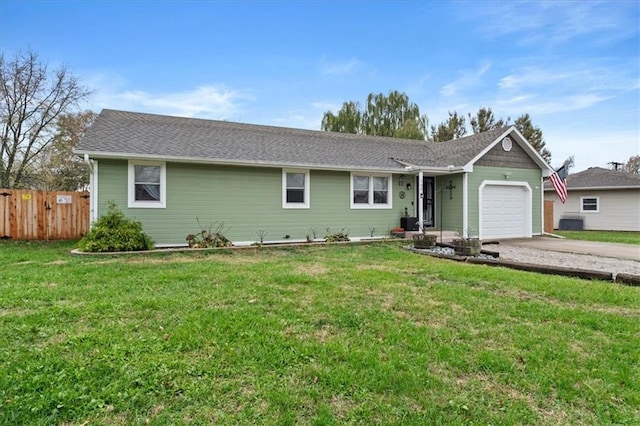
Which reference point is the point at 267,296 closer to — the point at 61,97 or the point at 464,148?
the point at 464,148

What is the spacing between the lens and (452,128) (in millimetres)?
31469

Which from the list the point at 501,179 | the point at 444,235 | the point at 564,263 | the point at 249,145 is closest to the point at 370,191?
the point at 444,235

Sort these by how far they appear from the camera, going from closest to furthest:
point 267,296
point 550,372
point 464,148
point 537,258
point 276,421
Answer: point 276,421 < point 550,372 < point 267,296 < point 537,258 < point 464,148

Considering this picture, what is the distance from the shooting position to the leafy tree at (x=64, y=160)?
19.0 metres

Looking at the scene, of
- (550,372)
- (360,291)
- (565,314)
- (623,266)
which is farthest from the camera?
(623,266)

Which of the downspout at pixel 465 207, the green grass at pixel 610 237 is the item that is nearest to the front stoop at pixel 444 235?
the downspout at pixel 465 207

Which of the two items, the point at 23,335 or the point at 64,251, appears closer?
the point at 23,335

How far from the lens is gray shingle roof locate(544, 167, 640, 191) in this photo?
1939 centimetres

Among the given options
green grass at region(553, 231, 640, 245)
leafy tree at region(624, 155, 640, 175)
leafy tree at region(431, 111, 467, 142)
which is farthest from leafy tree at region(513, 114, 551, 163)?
leafy tree at region(624, 155, 640, 175)

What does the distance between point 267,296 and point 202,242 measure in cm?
628

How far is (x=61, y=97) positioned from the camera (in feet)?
57.9

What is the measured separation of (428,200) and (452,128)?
19982 millimetres

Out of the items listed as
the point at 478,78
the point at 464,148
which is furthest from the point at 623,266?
the point at 478,78

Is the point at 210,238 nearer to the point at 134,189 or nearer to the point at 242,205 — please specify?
the point at 242,205
